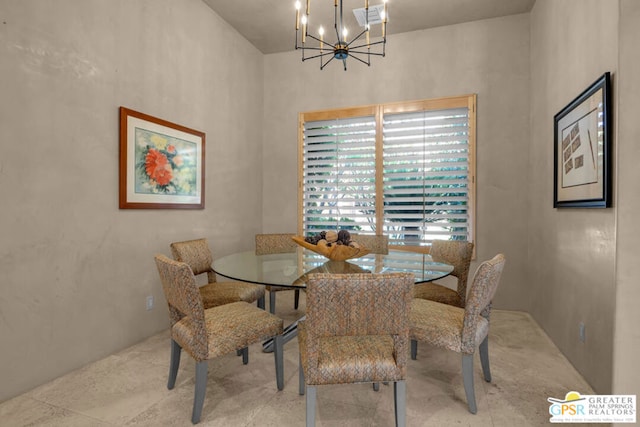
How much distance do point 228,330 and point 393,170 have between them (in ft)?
8.99

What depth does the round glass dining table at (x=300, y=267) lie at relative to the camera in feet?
6.05

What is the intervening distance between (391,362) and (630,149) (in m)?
1.20

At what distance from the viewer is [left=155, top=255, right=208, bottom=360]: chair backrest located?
1591mm

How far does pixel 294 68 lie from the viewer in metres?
4.32

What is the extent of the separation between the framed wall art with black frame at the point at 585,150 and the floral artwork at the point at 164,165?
124 inches

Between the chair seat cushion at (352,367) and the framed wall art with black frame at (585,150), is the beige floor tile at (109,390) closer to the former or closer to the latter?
the chair seat cushion at (352,367)

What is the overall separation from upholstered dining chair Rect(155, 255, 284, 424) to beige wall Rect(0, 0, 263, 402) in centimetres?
88

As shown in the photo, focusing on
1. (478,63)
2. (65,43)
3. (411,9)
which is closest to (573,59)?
(478,63)

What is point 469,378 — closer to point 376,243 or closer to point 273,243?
point 376,243

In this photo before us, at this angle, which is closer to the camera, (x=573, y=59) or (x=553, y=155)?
(x=573, y=59)

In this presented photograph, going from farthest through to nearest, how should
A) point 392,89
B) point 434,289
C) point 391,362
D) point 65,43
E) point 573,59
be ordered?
point 392,89
point 434,289
point 573,59
point 65,43
point 391,362

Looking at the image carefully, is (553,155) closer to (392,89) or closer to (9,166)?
(392,89)

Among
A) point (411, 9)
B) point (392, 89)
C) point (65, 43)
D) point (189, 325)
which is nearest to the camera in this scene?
point (189, 325)

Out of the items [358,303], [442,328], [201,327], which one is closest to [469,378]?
[442,328]
